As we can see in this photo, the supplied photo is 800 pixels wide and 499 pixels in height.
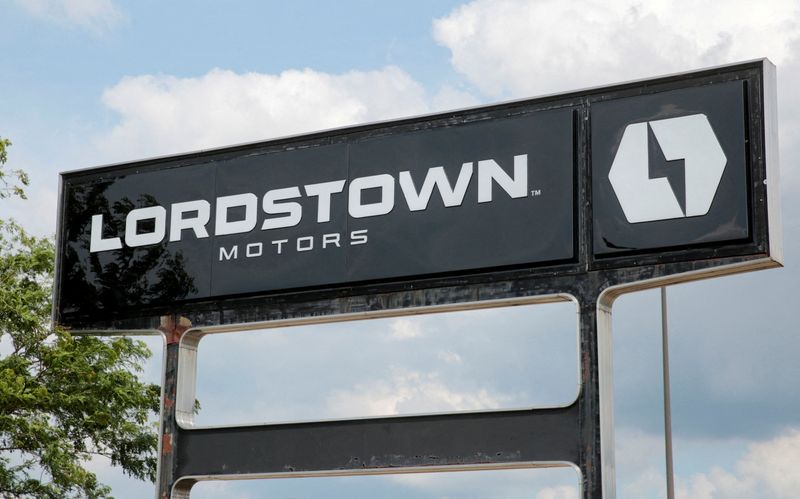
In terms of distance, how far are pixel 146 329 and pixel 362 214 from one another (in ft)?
10.0

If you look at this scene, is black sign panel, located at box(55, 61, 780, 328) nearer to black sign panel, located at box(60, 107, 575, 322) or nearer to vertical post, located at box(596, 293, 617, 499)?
black sign panel, located at box(60, 107, 575, 322)

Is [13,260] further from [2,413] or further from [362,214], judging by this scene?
[362,214]

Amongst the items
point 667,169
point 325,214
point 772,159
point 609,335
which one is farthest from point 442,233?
point 772,159

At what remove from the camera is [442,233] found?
12344 millimetres

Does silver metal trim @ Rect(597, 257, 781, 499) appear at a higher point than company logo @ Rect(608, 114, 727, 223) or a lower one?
lower

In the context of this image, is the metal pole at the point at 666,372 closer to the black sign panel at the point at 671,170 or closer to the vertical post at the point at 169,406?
the black sign panel at the point at 671,170

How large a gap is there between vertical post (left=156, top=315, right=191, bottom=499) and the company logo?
5262 millimetres

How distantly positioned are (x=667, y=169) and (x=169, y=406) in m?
6.03

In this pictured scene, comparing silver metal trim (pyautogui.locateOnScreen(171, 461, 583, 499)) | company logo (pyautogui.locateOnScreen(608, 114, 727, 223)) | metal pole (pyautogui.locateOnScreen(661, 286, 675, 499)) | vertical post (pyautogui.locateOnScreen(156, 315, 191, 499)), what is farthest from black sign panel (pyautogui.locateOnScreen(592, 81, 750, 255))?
metal pole (pyautogui.locateOnScreen(661, 286, 675, 499))

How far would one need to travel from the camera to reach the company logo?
1120cm

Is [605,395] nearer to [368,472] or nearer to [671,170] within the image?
[671,170]

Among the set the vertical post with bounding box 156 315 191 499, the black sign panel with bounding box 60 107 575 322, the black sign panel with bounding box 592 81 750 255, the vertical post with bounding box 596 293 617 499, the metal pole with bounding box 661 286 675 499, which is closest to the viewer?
the vertical post with bounding box 596 293 617 499

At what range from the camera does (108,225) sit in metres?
14.6

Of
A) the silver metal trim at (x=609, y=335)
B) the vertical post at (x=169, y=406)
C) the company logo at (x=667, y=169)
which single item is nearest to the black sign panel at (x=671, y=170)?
the company logo at (x=667, y=169)
